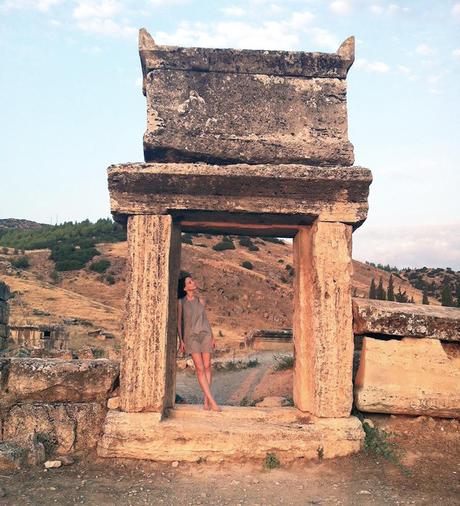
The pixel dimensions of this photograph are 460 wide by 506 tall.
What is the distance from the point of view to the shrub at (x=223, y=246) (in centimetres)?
3868

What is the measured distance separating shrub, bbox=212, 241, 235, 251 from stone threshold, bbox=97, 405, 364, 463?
3392 centimetres

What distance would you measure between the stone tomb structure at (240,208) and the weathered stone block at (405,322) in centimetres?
33

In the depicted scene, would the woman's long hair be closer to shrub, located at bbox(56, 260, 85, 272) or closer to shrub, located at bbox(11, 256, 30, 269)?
shrub, located at bbox(56, 260, 85, 272)

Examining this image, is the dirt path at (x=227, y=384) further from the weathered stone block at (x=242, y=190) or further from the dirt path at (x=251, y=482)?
the weathered stone block at (x=242, y=190)

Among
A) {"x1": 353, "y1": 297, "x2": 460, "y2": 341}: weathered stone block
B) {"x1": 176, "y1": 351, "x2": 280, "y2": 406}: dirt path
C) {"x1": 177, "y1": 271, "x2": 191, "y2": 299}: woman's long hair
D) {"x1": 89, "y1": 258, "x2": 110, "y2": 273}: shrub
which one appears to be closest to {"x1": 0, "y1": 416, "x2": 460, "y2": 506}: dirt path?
{"x1": 353, "y1": 297, "x2": 460, "y2": 341}: weathered stone block

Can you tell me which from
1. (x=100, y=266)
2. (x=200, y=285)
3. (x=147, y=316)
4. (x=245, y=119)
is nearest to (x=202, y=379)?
(x=147, y=316)

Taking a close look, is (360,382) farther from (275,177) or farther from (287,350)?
(287,350)

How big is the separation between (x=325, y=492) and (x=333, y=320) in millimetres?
1540

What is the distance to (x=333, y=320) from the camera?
4.83 meters

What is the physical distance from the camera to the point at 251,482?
409cm

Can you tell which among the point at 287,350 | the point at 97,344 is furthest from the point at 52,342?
the point at 287,350

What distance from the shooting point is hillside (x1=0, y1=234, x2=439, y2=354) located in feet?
66.6

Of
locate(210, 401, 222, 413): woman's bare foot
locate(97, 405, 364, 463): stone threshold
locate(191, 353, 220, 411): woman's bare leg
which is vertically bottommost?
locate(97, 405, 364, 463): stone threshold

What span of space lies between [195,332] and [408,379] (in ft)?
7.47
